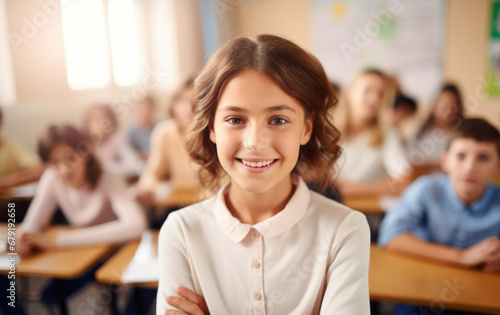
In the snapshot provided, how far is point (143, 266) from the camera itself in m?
1.63

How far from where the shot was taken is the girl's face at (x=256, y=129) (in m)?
0.76

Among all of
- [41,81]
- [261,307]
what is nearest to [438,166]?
[261,307]

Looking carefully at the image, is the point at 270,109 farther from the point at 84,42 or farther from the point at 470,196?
the point at 84,42

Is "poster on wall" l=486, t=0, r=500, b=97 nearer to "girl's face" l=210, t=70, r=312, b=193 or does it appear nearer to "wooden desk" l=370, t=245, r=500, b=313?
"wooden desk" l=370, t=245, r=500, b=313

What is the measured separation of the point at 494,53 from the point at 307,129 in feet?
9.76

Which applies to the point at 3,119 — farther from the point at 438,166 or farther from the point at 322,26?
the point at 322,26

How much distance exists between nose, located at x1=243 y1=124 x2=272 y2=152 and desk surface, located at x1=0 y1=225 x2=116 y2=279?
1.24 metres

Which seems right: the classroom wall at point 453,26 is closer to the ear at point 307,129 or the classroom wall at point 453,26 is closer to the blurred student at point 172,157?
the blurred student at point 172,157

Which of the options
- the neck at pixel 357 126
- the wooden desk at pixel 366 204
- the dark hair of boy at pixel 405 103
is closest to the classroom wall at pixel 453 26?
the dark hair of boy at pixel 405 103

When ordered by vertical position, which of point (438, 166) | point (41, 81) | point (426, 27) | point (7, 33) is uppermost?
point (426, 27)

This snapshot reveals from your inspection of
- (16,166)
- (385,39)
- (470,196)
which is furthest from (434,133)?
(16,166)

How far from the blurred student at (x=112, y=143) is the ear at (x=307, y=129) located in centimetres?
258

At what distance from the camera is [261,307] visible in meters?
0.86

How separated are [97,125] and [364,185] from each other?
7.14 ft
